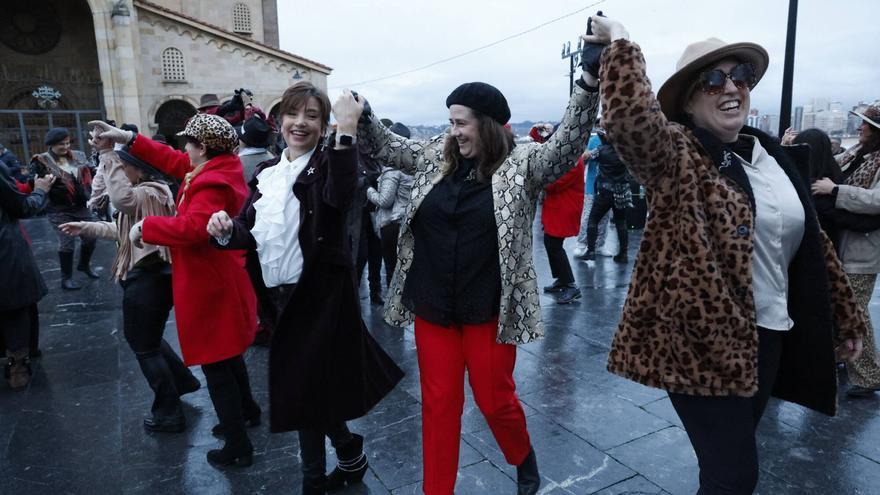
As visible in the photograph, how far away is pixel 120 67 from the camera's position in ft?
59.5

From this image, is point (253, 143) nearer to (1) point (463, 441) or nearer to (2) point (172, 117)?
(1) point (463, 441)

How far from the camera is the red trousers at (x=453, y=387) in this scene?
254 cm

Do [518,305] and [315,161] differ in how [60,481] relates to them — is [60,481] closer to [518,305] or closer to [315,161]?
[315,161]

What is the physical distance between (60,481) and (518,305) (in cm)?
276

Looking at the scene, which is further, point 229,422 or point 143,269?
point 143,269

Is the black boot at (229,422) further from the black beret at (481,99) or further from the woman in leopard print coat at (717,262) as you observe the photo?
the woman in leopard print coat at (717,262)

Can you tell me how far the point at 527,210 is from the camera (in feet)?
8.41

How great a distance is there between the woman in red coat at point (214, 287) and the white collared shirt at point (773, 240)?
8.02ft

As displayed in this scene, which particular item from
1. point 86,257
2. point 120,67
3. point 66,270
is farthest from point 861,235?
point 120,67

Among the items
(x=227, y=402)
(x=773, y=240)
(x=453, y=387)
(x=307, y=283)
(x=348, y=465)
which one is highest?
(x=773, y=240)

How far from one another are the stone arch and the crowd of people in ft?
61.7

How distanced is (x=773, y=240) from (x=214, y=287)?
265 centimetres

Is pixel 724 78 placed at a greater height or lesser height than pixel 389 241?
greater

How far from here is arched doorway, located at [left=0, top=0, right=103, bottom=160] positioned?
19.7m
